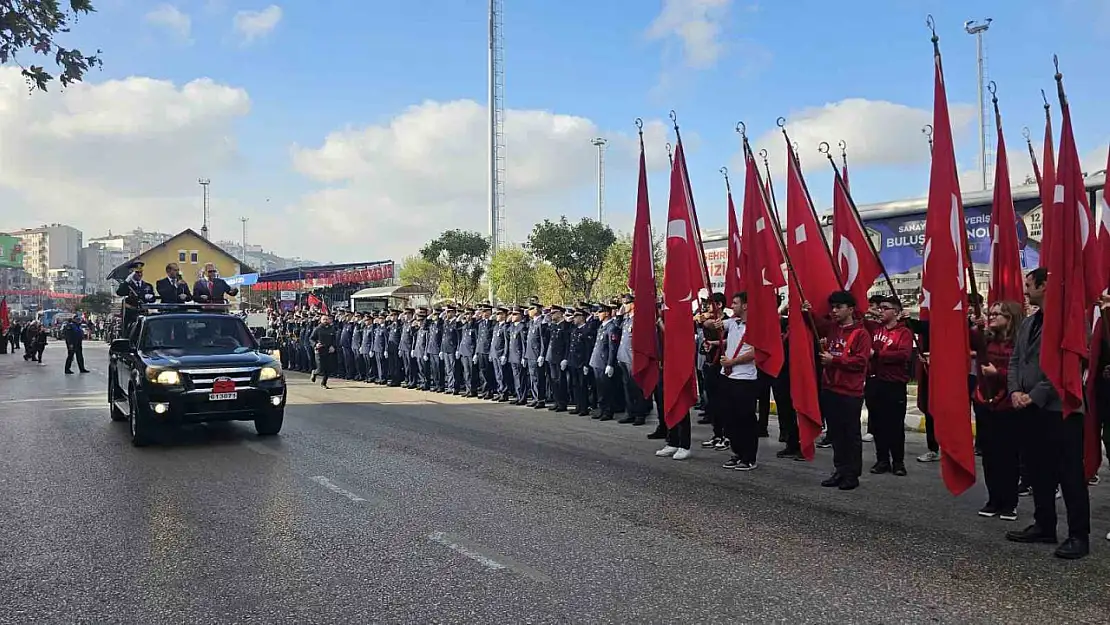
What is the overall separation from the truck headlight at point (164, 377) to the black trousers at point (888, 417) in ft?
24.9

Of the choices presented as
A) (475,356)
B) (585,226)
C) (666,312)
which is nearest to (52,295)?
(585,226)

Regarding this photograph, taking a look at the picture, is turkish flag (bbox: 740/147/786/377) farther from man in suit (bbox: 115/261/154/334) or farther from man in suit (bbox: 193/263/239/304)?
man in suit (bbox: 193/263/239/304)

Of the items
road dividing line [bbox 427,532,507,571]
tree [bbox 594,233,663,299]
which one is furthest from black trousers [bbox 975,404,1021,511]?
tree [bbox 594,233,663,299]

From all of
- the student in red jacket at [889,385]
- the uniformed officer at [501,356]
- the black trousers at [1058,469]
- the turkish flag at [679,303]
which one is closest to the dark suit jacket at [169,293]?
the uniformed officer at [501,356]

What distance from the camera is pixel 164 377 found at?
1012 centimetres

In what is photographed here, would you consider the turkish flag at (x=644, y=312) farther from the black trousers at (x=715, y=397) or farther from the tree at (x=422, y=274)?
the tree at (x=422, y=274)

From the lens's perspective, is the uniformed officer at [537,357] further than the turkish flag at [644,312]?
Yes

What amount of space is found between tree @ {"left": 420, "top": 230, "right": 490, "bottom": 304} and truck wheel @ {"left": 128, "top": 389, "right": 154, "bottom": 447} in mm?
43556

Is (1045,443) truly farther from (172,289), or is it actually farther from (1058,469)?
(172,289)

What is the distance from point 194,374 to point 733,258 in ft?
22.6

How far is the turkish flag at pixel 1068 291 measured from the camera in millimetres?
5695

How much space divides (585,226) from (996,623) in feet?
136

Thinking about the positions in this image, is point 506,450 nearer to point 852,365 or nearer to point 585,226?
point 852,365

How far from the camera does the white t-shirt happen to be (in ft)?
29.9
